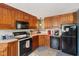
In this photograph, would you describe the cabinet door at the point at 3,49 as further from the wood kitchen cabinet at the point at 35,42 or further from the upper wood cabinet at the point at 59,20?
the upper wood cabinet at the point at 59,20

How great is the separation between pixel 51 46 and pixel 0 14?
32.9 inches

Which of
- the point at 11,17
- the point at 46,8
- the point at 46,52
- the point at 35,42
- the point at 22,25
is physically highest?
the point at 46,8

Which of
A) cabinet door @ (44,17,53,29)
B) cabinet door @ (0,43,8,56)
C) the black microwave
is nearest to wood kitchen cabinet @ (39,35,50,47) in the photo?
cabinet door @ (44,17,53,29)

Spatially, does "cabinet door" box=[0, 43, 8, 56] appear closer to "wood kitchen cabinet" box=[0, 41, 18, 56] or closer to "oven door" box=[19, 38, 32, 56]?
"wood kitchen cabinet" box=[0, 41, 18, 56]

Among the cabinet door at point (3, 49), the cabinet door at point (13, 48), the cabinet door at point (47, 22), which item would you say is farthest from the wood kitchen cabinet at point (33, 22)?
the cabinet door at point (3, 49)

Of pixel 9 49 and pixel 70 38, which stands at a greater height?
pixel 70 38

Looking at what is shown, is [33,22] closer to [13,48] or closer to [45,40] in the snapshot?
[45,40]

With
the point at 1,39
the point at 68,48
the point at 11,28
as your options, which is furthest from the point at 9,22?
the point at 68,48

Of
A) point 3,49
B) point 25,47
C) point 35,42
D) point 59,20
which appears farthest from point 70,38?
point 3,49

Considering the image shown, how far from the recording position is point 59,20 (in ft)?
4.80

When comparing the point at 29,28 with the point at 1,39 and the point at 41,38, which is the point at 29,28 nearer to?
the point at 41,38

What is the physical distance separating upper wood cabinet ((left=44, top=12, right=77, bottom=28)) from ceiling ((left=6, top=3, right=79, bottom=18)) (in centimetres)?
6

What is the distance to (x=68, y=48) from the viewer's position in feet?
5.25

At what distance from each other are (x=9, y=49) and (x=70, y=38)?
2.93 ft
